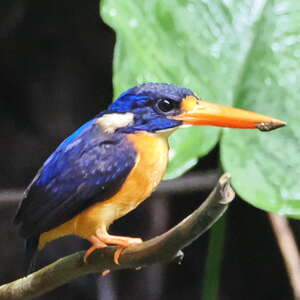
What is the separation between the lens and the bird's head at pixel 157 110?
750 millimetres

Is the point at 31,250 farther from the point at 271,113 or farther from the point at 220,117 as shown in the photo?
the point at 271,113

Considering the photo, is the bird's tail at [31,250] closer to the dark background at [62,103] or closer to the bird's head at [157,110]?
the bird's head at [157,110]

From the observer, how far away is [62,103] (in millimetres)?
1909

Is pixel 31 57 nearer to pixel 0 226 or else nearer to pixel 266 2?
pixel 0 226

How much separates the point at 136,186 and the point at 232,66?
528 millimetres

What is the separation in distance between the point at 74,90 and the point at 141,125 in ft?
3.86

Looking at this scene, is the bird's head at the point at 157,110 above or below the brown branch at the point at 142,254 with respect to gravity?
above

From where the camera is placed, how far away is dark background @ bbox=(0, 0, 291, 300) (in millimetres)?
1875

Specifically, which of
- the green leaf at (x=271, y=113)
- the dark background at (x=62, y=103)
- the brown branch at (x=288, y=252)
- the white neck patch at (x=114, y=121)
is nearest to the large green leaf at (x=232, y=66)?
the green leaf at (x=271, y=113)

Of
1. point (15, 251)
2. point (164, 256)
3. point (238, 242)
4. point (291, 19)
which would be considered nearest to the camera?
point (164, 256)

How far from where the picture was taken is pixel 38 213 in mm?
758

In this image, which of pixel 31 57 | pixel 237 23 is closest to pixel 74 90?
pixel 31 57

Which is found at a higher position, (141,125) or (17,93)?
(141,125)

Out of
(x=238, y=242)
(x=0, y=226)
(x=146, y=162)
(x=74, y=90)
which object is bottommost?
(x=238, y=242)
